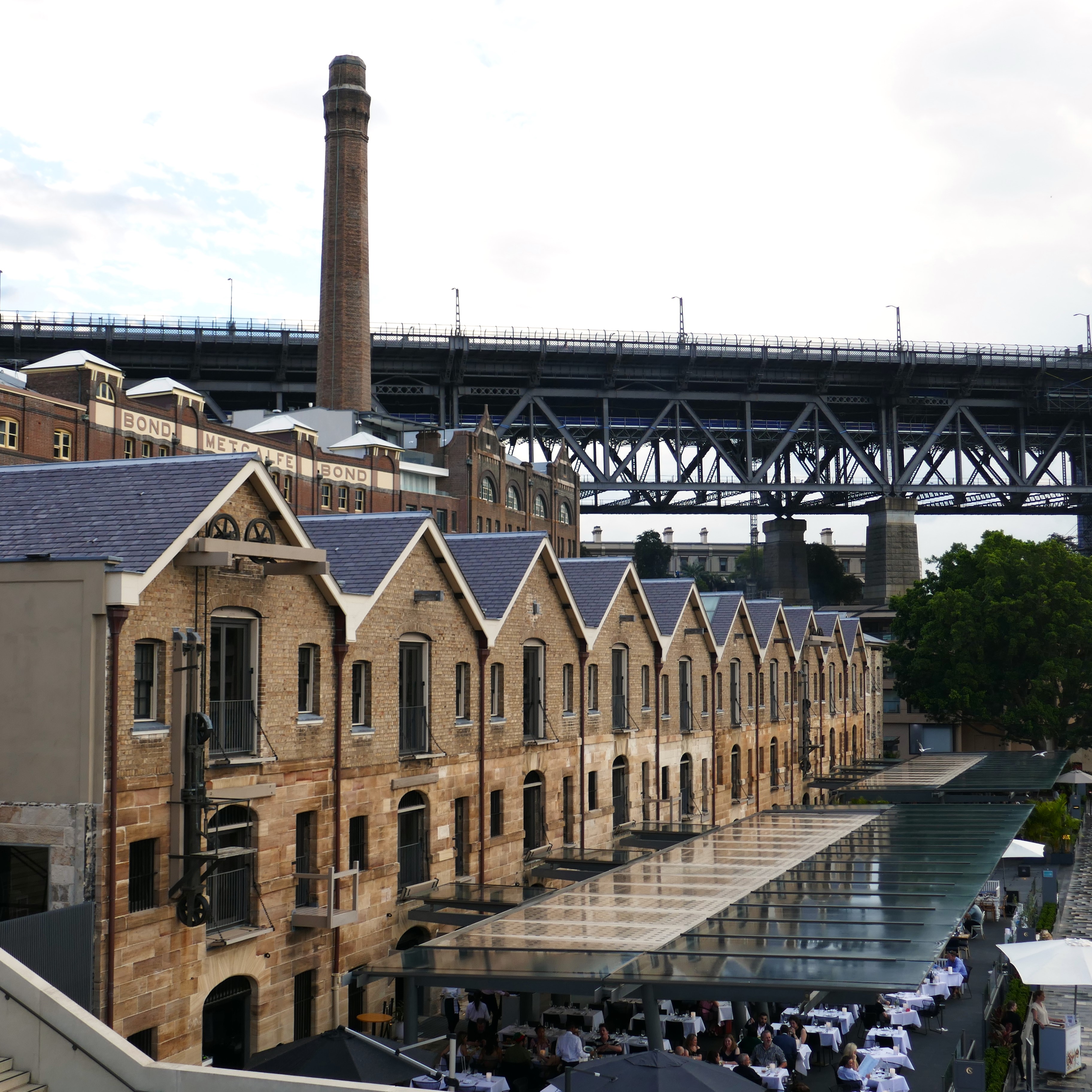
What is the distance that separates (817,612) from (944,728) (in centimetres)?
3044

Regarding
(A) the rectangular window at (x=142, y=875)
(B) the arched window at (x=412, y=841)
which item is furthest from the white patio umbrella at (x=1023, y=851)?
(A) the rectangular window at (x=142, y=875)

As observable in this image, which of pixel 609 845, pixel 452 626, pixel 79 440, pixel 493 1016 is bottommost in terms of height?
pixel 493 1016

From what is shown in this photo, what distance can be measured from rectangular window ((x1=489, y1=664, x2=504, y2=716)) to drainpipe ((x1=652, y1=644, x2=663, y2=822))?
10399 mm

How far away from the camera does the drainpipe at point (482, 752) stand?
27969mm

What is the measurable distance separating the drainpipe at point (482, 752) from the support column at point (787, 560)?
87.9 metres

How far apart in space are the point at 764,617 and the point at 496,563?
23949mm

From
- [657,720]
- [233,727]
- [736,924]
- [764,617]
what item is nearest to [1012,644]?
[764,617]

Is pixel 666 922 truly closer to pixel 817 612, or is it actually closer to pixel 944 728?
pixel 817 612

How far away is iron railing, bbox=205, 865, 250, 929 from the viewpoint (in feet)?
65.7

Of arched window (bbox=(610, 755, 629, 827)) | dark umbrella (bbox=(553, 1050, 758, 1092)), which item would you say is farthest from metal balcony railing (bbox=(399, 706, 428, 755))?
arched window (bbox=(610, 755, 629, 827))

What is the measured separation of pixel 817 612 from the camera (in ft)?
223

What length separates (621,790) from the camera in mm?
36938

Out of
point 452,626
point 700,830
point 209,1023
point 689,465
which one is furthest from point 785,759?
point 689,465

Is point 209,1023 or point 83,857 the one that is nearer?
point 83,857
